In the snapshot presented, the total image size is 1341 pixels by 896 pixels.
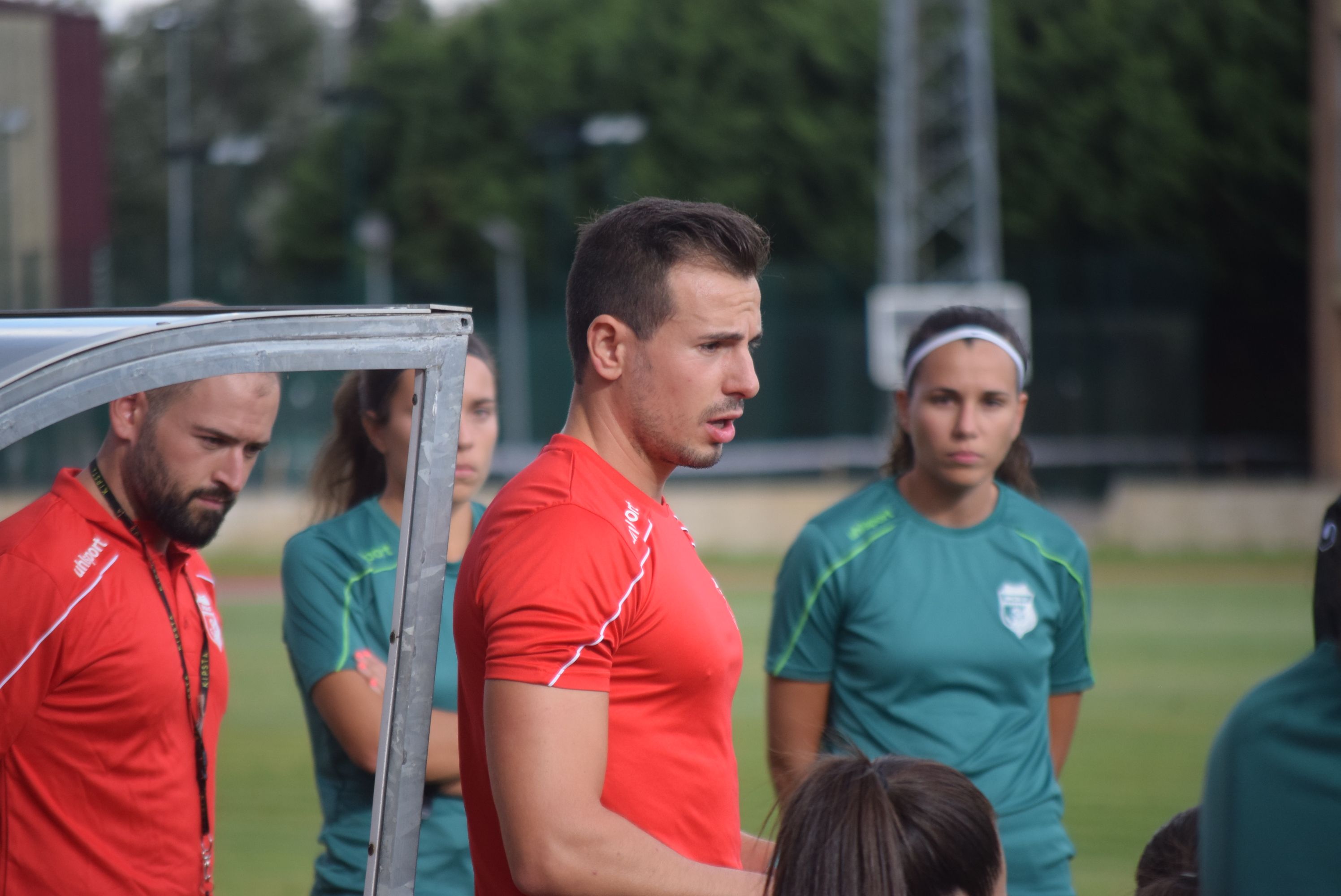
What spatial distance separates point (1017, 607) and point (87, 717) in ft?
6.94

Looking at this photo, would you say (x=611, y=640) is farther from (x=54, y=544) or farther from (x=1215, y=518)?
(x=1215, y=518)

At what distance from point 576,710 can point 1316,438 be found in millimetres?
32675

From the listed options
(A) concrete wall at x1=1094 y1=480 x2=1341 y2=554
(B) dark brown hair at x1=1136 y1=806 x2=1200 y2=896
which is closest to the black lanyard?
(B) dark brown hair at x1=1136 y1=806 x2=1200 y2=896

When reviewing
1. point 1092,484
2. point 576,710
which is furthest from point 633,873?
point 1092,484

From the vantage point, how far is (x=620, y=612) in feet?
7.08

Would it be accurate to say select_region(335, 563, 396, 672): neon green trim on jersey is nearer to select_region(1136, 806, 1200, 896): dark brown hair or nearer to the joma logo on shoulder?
the joma logo on shoulder

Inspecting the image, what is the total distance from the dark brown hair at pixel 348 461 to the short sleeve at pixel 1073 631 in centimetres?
152

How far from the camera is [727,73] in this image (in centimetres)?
4397

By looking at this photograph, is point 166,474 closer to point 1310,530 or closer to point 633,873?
point 633,873

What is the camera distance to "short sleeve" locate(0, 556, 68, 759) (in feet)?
8.36

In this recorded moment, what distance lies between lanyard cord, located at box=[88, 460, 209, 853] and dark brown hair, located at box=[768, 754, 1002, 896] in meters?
1.24

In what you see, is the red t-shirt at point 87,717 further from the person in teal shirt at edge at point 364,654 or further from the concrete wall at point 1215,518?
the concrete wall at point 1215,518

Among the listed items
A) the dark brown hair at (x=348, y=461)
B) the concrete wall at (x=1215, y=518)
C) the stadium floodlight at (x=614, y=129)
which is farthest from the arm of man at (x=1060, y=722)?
the stadium floodlight at (x=614, y=129)

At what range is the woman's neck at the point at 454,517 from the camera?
3.58 m
